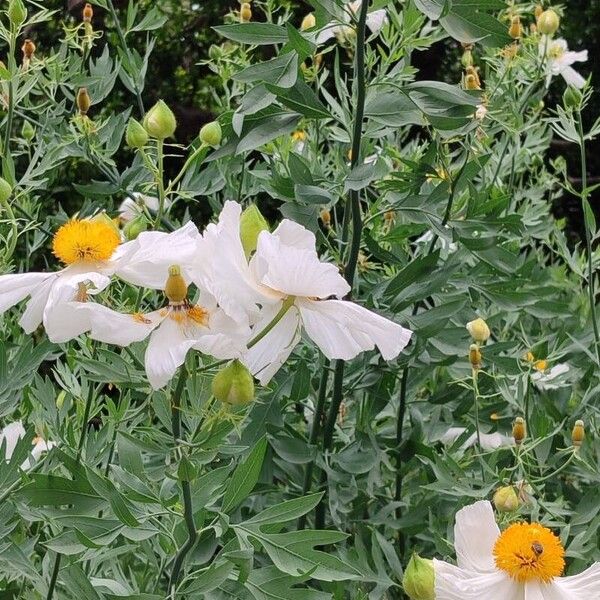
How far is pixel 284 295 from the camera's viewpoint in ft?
2.15

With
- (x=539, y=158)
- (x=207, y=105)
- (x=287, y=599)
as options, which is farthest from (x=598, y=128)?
(x=207, y=105)

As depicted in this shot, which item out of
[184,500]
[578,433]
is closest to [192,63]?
[578,433]

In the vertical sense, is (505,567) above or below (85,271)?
below

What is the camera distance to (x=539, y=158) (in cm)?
159

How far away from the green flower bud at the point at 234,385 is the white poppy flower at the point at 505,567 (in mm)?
232

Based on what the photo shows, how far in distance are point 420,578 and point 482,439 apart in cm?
54

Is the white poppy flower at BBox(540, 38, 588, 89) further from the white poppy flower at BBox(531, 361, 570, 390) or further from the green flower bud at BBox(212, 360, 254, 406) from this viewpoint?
the green flower bud at BBox(212, 360, 254, 406)

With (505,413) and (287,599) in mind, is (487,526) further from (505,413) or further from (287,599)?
(505,413)

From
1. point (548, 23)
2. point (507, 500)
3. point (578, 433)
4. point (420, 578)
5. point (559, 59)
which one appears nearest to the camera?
point (420, 578)

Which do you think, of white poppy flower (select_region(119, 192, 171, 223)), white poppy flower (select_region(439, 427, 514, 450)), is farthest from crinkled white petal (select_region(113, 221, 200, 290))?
white poppy flower (select_region(439, 427, 514, 450))

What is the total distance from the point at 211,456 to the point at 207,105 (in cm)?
234

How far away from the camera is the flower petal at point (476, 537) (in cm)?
80

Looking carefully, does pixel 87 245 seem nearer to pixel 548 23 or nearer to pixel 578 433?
pixel 578 433

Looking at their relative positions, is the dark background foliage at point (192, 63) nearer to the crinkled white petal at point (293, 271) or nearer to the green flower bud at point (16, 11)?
the green flower bud at point (16, 11)
